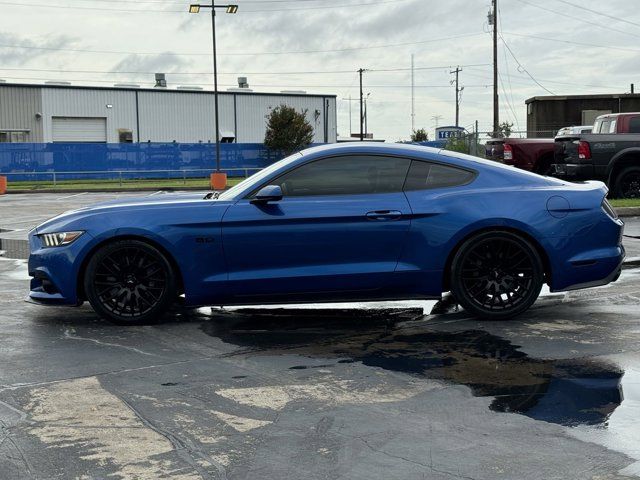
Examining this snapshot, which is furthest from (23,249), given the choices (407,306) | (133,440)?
(133,440)

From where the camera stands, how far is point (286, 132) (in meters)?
63.6

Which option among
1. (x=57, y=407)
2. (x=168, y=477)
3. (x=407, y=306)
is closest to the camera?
(x=168, y=477)

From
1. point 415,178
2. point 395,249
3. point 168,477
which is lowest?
point 168,477

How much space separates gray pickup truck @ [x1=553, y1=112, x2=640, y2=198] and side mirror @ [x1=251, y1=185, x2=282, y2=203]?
39.7ft

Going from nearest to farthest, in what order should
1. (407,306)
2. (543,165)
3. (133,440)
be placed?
(133,440), (407,306), (543,165)

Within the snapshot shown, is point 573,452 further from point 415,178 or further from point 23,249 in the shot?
point 23,249

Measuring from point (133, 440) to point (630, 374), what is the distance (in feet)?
10.1

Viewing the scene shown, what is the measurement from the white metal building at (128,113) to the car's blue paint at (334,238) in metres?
60.9

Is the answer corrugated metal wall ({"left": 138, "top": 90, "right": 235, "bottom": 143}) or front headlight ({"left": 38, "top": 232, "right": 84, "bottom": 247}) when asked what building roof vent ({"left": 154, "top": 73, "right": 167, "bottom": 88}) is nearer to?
corrugated metal wall ({"left": 138, "top": 90, "right": 235, "bottom": 143})

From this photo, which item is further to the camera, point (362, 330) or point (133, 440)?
point (362, 330)

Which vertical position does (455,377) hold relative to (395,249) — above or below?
below

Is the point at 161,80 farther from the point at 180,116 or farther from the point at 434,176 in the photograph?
the point at 434,176

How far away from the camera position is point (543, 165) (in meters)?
21.4

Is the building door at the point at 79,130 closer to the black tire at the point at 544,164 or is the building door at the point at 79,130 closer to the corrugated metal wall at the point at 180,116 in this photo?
the corrugated metal wall at the point at 180,116
